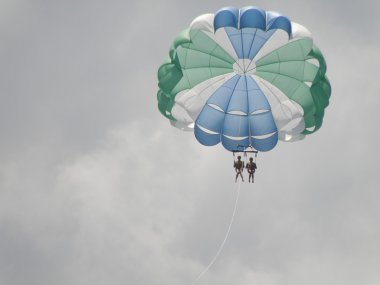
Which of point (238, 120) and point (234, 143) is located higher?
point (238, 120)

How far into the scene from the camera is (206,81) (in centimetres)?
4750

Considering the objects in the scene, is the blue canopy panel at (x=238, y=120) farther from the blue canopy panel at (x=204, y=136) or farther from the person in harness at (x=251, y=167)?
the person in harness at (x=251, y=167)

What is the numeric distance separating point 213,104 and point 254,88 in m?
2.03

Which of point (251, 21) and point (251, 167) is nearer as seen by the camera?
point (251, 21)

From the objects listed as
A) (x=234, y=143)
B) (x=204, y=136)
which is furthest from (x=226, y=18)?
(x=234, y=143)

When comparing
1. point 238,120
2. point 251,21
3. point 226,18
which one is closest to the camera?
point 251,21

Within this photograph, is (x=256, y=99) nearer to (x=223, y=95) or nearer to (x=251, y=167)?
(x=223, y=95)

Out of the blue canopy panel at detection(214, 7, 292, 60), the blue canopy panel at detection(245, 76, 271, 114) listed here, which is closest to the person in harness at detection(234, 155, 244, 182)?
the blue canopy panel at detection(245, 76, 271, 114)

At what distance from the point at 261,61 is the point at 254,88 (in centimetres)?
131

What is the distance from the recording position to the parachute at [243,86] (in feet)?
149

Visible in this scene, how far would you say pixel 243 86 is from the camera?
47.0 meters

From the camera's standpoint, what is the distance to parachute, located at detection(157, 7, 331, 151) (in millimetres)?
45469

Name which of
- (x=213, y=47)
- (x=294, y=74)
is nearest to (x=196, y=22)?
(x=213, y=47)

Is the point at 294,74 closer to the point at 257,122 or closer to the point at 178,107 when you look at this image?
the point at 257,122
